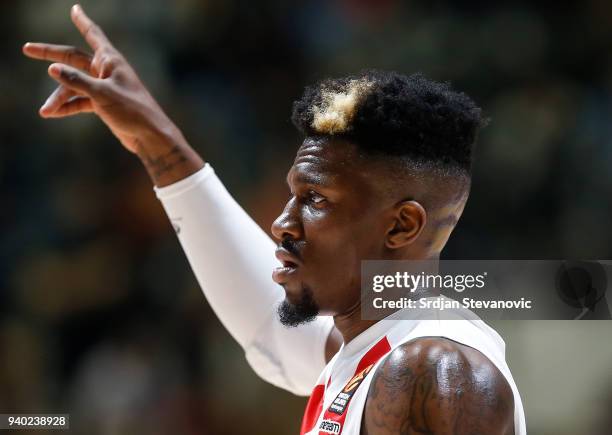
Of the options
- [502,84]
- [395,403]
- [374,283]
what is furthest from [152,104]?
[502,84]

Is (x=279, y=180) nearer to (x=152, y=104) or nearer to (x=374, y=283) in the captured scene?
(x=152, y=104)

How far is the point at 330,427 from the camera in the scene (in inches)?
75.8

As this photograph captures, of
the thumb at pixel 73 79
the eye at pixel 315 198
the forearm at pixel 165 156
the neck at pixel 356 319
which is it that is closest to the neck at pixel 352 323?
the neck at pixel 356 319

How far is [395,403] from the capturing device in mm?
1689

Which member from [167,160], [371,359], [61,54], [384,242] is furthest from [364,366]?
[61,54]

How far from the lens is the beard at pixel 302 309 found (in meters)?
2.11

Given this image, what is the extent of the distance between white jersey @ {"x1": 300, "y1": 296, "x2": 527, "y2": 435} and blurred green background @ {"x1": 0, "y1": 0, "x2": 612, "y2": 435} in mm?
2076

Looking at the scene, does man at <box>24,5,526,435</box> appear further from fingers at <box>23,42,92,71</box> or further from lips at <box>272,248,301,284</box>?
fingers at <box>23,42,92,71</box>

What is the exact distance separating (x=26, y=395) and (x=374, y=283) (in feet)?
9.35

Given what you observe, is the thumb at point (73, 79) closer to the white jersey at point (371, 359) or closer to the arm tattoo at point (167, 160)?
the arm tattoo at point (167, 160)

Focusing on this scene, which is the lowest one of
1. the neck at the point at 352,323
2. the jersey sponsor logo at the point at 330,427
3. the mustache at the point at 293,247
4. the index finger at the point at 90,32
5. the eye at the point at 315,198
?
the jersey sponsor logo at the point at 330,427

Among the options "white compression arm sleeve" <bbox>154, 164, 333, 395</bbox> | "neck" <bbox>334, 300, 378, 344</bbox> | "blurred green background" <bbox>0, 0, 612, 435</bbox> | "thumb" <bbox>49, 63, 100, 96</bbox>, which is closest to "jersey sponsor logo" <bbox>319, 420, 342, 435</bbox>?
"neck" <bbox>334, 300, 378, 344</bbox>

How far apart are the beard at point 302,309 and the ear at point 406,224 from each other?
0.23 metres

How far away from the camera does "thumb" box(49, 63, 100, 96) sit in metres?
2.53
